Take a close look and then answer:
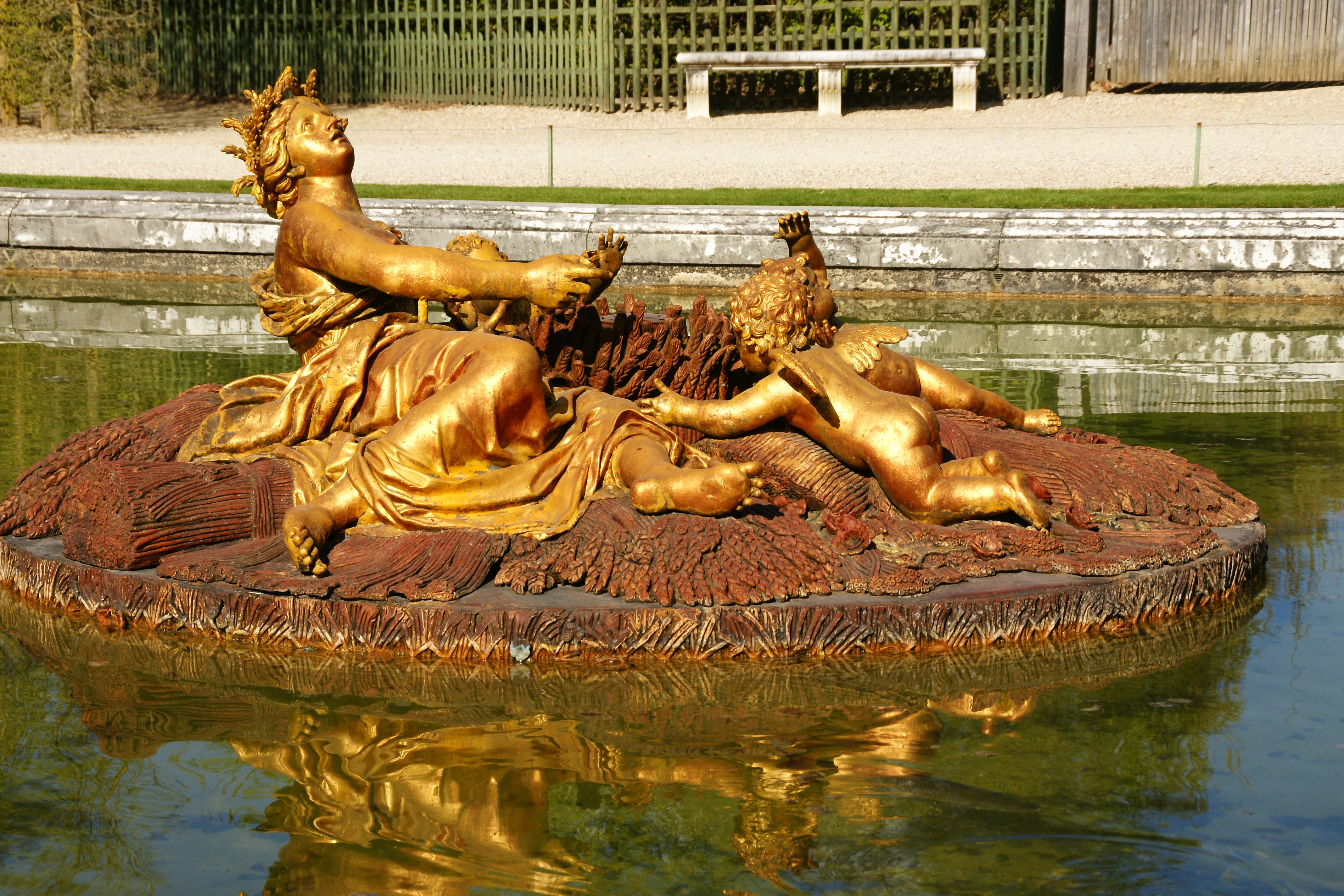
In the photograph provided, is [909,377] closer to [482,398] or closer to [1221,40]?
[482,398]

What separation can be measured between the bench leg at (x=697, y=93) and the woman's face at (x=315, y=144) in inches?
660

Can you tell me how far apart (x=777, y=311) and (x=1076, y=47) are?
17.9 meters

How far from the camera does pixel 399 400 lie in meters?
4.82

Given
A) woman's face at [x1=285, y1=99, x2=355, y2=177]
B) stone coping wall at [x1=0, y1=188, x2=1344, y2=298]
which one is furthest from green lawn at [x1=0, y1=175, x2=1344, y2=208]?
woman's face at [x1=285, y1=99, x2=355, y2=177]

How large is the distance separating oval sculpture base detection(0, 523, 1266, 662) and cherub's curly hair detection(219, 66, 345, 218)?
1.47 m

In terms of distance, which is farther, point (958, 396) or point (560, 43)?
point (560, 43)

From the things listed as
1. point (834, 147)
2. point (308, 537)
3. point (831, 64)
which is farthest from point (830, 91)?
point (308, 537)

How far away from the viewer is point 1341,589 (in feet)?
16.0

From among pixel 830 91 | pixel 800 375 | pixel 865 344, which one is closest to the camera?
pixel 800 375

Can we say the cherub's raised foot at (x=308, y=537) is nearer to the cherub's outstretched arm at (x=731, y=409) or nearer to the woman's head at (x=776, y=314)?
the cherub's outstretched arm at (x=731, y=409)

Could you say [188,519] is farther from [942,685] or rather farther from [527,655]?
[942,685]

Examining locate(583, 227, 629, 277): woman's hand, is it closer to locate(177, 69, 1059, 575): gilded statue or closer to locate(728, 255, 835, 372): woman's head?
locate(177, 69, 1059, 575): gilded statue

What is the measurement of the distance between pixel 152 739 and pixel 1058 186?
1284cm

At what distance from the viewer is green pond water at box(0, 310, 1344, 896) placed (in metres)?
3.15
